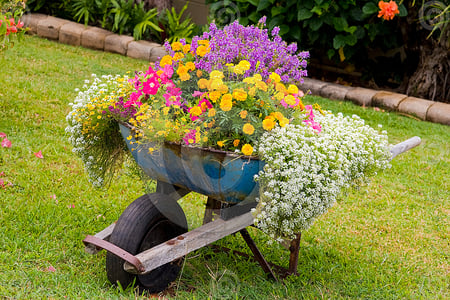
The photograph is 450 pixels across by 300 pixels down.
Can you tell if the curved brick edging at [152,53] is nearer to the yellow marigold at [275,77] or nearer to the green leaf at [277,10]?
the green leaf at [277,10]

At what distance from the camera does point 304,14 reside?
6.60 metres

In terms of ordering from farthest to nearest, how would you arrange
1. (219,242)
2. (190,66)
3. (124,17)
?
(124,17), (219,242), (190,66)

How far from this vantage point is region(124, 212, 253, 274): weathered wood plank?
2.11 m

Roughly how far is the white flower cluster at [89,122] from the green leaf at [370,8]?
4674 mm

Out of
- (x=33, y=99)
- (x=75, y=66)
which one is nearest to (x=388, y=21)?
(x=75, y=66)

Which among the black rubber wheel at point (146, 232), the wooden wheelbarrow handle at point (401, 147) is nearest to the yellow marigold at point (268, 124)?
the black rubber wheel at point (146, 232)

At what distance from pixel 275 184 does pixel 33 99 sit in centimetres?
356

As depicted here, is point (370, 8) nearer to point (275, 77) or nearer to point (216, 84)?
point (275, 77)

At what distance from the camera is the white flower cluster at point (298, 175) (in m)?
2.05

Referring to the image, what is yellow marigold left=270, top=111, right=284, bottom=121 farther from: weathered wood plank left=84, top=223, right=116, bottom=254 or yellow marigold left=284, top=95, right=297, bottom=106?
weathered wood plank left=84, top=223, right=116, bottom=254

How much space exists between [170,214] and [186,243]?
0.78ft

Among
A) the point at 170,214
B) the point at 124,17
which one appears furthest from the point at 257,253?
the point at 124,17

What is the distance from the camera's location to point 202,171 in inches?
82.7

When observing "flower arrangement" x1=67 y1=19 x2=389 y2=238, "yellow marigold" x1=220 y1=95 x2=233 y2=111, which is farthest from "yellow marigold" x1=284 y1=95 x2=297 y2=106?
"yellow marigold" x1=220 y1=95 x2=233 y2=111
